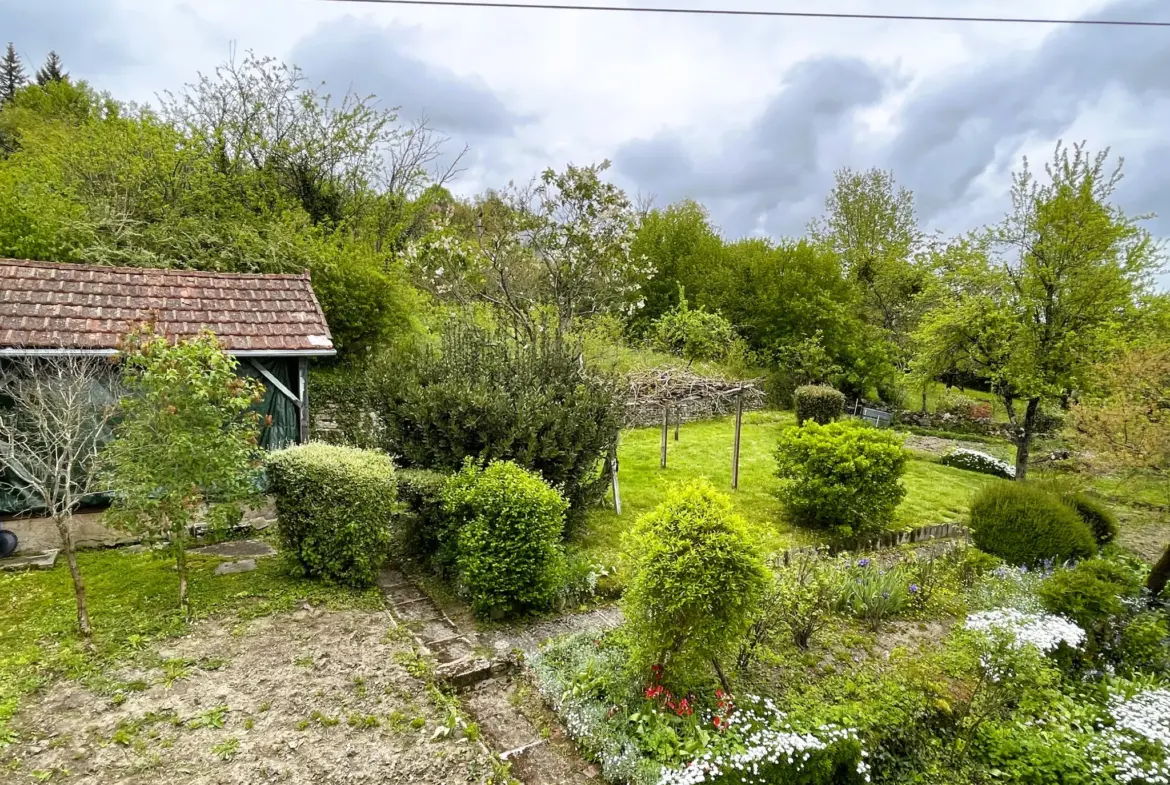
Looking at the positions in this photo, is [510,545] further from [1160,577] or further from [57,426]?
[1160,577]

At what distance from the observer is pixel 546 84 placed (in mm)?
9273

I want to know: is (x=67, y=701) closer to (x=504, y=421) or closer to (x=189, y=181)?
(x=504, y=421)

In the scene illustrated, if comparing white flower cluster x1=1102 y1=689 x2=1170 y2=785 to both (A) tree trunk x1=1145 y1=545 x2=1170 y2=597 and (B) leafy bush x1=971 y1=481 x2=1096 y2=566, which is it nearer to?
(A) tree trunk x1=1145 y1=545 x2=1170 y2=597

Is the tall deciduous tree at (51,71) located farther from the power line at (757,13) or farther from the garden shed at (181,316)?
the power line at (757,13)

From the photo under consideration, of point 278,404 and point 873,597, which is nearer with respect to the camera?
point 873,597

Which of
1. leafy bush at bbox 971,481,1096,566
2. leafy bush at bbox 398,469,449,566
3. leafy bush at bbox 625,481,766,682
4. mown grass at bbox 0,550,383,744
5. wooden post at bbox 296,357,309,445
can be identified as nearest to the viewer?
leafy bush at bbox 625,481,766,682

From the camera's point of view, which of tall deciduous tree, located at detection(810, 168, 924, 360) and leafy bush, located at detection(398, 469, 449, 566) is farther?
tall deciduous tree, located at detection(810, 168, 924, 360)

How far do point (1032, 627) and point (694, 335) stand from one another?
52.5 feet

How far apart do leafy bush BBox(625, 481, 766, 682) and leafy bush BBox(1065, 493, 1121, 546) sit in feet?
24.4

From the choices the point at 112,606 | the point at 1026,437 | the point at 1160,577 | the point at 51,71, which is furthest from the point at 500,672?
the point at 51,71

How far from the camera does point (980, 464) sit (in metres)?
14.4

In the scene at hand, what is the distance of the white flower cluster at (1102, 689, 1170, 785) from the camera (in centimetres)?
418

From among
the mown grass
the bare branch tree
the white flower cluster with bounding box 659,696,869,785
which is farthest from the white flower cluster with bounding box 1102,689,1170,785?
the bare branch tree

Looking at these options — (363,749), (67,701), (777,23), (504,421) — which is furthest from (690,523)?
(777,23)
